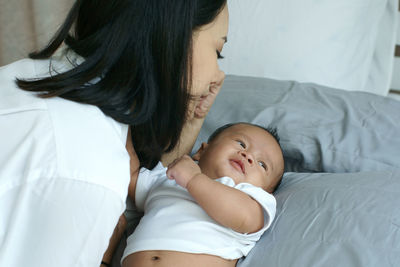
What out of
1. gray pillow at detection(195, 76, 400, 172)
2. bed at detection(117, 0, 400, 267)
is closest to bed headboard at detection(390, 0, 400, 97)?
bed at detection(117, 0, 400, 267)

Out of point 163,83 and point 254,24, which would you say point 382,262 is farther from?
point 254,24

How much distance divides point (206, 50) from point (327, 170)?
0.48 m

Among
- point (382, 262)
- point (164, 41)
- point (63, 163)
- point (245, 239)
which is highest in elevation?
point (164, 41)

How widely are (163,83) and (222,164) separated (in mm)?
276

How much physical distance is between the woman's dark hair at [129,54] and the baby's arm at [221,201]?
144mm

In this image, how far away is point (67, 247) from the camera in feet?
2.31

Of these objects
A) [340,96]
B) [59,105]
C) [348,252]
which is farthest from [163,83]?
[340,96]

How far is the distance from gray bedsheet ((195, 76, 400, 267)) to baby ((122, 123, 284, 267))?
43 millimetres

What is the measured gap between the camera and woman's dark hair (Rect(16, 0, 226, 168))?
2.67 ft

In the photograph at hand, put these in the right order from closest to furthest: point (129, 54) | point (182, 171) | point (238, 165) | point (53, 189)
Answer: point (53, 189), point (129, 54), point (182, 171), point (238, 165)

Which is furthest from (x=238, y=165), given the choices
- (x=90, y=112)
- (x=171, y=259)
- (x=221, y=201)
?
(x=90, y=112)

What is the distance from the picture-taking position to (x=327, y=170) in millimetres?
1175

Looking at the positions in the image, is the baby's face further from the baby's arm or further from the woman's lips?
the baby's arm

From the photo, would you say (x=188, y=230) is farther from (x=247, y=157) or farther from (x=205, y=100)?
(x=205, y=100)
